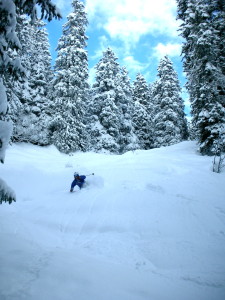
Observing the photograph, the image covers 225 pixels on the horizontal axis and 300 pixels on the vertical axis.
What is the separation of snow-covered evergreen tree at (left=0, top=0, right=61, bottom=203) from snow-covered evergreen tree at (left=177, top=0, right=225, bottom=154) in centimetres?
1219

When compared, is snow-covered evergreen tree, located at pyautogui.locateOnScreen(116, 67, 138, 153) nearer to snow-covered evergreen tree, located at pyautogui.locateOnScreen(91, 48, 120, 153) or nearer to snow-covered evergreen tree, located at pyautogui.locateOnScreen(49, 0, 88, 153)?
snow-covered evergreen tree, located at pyautogui.locateOnScreen(91, 48, 120, 153)

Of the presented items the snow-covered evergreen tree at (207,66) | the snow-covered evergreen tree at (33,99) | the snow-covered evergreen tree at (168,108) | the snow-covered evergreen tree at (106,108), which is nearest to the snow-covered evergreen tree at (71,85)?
the snow-covered evergreen tree at (33,99)

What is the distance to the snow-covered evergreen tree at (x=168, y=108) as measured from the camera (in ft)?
91.0

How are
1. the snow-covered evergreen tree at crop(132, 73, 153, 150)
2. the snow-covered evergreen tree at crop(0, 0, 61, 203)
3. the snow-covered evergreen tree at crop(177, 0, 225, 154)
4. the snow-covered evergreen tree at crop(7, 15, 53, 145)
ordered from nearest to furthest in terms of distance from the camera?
1. the snow-covered evergreen tree at crop(0, 0, 61, 203)
2. the snow-covered evergreen tree at crop(177, 0, 225, 154)
3. the snow-covered evergreen tree at crop(7, 15, 53, 145)
4. the snow-covered evergreen tree at crop(132, 73, 153, 150)

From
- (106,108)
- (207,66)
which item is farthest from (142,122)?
(207,66)

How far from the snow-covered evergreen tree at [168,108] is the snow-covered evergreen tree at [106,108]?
6820mm

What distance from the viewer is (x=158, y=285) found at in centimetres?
366

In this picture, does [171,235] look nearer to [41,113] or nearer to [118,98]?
[41,113]

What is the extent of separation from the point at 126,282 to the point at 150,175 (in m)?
6.60

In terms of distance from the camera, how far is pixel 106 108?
24.7 m

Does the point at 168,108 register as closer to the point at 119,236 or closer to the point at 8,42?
the point at 119,236

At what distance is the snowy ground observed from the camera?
335cm

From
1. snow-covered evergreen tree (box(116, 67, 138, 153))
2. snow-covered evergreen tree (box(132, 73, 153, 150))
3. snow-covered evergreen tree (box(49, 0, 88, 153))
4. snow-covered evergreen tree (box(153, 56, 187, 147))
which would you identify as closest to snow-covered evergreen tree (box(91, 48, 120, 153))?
snow-covered evergreen tree (box(116, 67, 138, 153))

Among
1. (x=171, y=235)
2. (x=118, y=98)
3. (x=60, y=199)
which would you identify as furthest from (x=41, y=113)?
(x=171, y=235)
